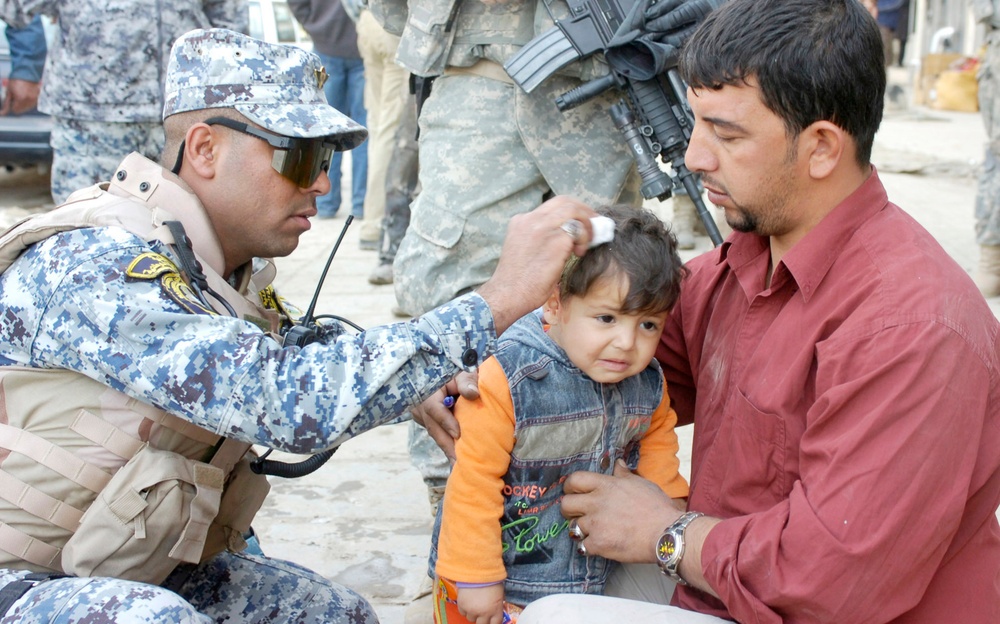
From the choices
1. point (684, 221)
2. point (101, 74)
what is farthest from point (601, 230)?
point (684, 221)

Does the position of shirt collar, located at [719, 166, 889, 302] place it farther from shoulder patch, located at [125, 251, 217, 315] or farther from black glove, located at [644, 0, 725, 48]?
black glove, located at [644, 0, 725, 48]

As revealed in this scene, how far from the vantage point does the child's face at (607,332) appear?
2.29m

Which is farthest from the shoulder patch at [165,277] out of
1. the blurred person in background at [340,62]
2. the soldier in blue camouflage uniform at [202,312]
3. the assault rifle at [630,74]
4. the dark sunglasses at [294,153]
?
the blurred person in background at [340,62]

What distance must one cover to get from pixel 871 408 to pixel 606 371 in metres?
0.65

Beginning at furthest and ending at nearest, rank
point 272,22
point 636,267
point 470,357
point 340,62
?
point 272,22
point 340,62
point 636,267
point 470,357

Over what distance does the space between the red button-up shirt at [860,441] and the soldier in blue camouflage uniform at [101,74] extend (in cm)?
418

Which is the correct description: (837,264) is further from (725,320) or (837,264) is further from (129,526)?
(129,526)

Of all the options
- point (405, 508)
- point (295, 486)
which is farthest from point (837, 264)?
point (295, 486)

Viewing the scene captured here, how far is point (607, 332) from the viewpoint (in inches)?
90.7

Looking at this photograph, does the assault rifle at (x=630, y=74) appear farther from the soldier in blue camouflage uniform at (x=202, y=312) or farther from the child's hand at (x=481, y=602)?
the child's hand at (x=481, y=602)

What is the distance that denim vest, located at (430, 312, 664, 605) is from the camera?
2.35 m

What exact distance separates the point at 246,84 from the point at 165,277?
0.53m

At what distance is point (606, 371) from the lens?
2.33m

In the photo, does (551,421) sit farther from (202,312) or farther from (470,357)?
(202,312)
